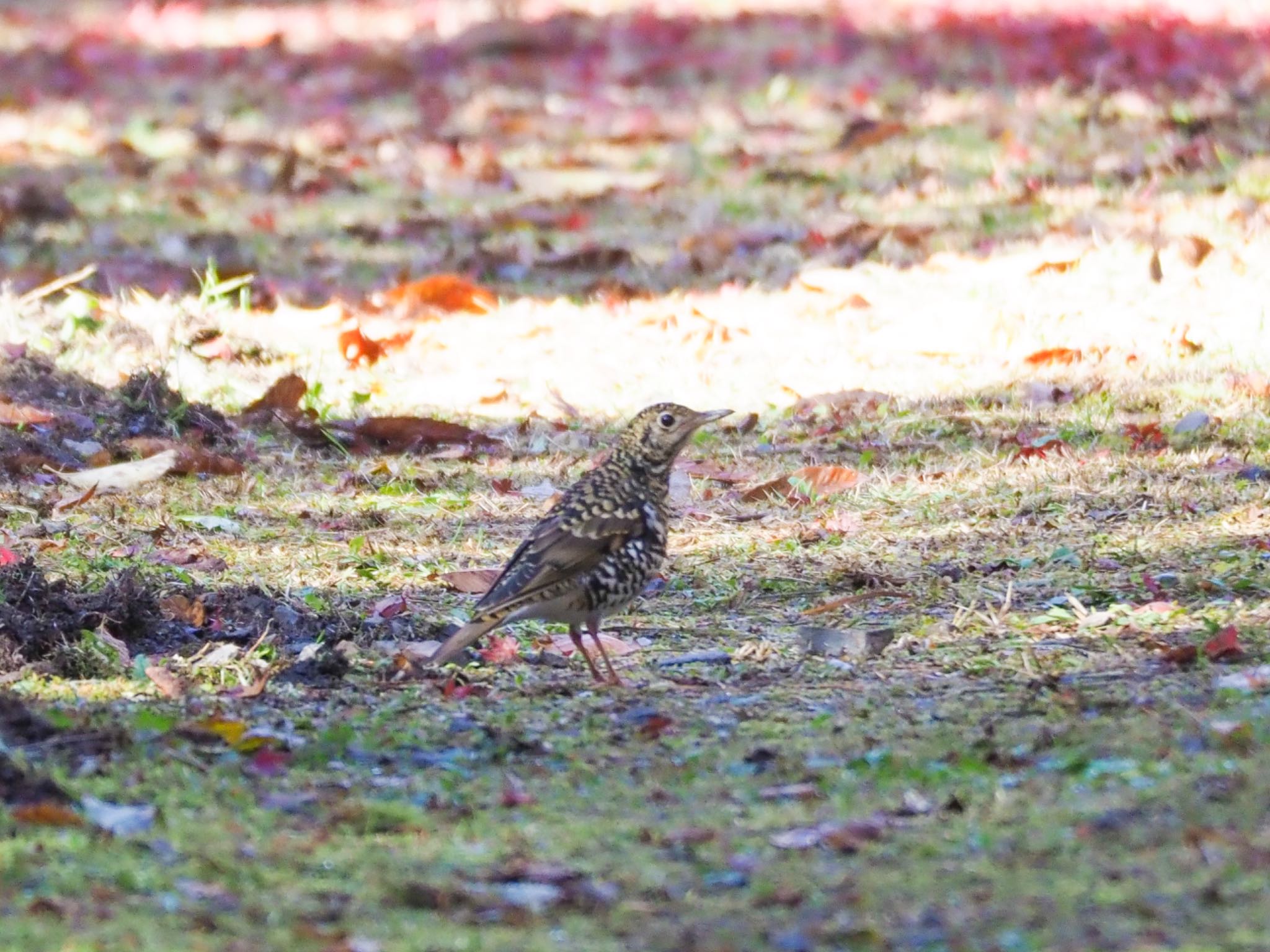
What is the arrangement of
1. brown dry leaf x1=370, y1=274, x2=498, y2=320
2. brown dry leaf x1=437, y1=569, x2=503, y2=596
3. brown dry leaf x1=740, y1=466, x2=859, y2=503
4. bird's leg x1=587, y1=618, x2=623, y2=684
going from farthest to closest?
1. brown dry leaf x1=370, y1=274, x2=498, y2=320
2. brown dry leaf x1=740, y1=466, x2=859, y2=503
3. brown dry leaf x1=437, y1=569, x2=503, y2=596
4. bird's leg x1=587, y1=618, x2=623, y2=684

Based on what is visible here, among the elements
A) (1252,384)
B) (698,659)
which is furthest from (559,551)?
(1252,384)

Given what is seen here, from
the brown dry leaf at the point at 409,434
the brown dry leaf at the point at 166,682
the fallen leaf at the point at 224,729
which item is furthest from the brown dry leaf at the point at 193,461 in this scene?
the fallen leaf at the point at 224,729

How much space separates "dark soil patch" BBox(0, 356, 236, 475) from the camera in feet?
28.2

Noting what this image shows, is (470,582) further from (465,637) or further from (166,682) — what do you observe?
(166,682)

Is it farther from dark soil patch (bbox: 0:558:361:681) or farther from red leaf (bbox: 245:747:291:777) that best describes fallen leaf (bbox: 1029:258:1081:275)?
red leaf (bbox: 245:747:291:777)

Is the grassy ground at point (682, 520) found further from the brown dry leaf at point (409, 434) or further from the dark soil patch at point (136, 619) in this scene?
the brown dry leaf at point (409, 434)

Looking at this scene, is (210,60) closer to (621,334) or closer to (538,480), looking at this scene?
(621,334)

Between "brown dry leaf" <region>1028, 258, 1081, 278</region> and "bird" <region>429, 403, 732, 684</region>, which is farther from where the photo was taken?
"brown dry leaf" <region>1028, 258, 1081, 278</region>

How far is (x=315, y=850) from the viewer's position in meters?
3.86

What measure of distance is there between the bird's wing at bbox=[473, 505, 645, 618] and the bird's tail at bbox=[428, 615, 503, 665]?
0.9 inches

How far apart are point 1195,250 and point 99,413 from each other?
5937 mm

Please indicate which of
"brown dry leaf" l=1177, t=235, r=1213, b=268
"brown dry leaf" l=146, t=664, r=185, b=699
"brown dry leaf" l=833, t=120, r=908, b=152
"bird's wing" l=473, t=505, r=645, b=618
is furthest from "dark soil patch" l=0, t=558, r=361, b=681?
"brown dry leaf" l=833, t=120, r=908, b=152

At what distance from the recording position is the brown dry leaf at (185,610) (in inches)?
234

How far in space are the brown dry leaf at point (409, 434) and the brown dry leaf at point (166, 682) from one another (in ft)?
12.1
